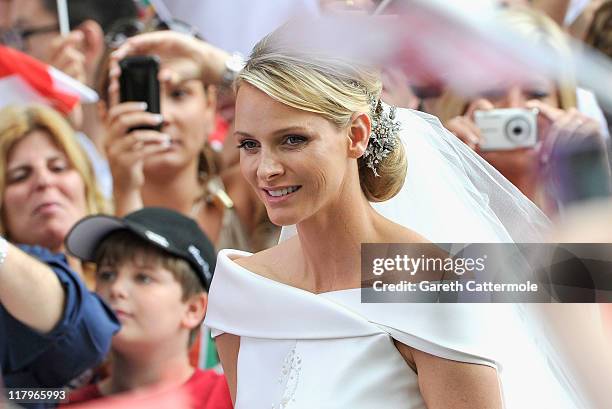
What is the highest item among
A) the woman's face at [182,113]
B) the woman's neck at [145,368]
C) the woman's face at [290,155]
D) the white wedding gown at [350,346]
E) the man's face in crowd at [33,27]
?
the man's face in crowd at [33,27]

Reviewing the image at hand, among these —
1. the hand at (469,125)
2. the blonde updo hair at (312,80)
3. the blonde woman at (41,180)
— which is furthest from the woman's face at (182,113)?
the blonde updo hair at (312,80)

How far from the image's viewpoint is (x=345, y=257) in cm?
165

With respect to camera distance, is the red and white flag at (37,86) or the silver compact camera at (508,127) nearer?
the silver compact camera at (508,127)

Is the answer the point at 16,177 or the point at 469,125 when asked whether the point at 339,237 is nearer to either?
the point at 469,125

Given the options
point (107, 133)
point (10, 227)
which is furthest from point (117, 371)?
point (107, 133)

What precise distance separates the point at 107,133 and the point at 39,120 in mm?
161

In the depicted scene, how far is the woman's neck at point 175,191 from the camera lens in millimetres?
2629

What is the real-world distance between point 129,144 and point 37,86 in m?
0.28

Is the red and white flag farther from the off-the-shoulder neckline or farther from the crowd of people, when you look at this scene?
the off-the-shoulder neckline

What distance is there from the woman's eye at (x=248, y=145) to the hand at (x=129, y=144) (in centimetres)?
100

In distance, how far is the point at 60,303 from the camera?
215 centimetres

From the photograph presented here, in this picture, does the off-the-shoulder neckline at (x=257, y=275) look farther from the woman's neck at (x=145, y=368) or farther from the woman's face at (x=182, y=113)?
the woman's face at (x=182, y=113)

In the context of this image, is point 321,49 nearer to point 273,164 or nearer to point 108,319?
point 273,164

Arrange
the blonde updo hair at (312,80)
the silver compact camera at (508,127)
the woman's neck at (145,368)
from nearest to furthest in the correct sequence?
1. the blonde updo hair at (312,80)
2. the silver compact camera at (508,127)
3. the woman's neck at (145,368)
